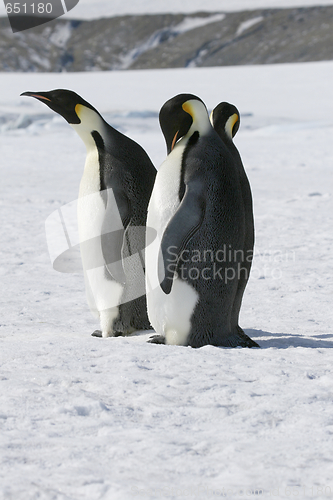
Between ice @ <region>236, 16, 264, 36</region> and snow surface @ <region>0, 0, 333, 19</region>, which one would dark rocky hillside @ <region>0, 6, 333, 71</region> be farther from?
snow surface @ <region>0, 0, 333, 19</region>

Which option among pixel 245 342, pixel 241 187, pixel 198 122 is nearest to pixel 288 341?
pixel 245 342

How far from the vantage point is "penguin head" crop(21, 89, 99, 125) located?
2.70m

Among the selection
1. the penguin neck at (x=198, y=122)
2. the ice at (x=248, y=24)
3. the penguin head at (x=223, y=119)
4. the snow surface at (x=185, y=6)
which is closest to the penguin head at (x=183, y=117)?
the penguin neck at (x=198, y=122)

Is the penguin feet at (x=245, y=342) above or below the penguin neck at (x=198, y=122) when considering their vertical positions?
below

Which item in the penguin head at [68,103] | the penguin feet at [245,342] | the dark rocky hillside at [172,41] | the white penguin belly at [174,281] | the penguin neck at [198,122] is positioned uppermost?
the dark rocky hillside at [172,41]

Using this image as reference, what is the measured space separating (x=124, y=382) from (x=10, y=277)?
225 centimetres

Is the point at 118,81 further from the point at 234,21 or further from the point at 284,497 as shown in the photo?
the point at 234,21

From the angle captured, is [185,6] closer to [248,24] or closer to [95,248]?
[248,24]

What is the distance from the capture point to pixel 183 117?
2.36 metres

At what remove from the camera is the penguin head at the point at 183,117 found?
2.35 metres

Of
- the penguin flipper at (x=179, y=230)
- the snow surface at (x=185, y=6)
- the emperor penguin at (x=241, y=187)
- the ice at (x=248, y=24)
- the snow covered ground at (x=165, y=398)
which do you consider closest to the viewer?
Result: the snow covered ground at (x=165, y=398)

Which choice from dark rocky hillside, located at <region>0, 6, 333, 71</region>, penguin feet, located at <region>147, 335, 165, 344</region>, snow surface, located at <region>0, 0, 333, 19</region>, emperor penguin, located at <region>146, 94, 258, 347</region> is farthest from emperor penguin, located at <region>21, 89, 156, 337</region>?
snow surface, located at <region>0, 0, 333, 19</region>

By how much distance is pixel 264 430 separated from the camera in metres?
1.57

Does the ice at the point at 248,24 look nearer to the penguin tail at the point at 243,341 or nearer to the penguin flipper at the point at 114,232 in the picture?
the penguin flipper at the point at 114,232
